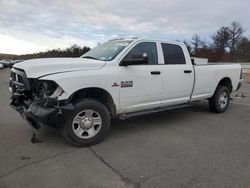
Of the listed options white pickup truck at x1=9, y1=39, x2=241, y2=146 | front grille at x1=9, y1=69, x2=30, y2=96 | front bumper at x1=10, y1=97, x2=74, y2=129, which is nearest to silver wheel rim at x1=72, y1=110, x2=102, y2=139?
white pickup truck at x1=9, y1=39, x2=241, y2=146

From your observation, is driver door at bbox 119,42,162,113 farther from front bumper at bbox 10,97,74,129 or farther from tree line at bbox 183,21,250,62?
tree line at bbox 183,21,250,62

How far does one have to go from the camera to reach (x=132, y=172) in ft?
11.8

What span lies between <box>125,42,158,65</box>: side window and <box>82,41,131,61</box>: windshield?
240mm

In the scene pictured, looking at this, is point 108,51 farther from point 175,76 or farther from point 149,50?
point 175,76

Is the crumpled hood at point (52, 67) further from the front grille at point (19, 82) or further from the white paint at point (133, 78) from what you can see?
the front grille at point (19, 82)

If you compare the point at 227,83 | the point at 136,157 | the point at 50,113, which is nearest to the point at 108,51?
the point at 50,113

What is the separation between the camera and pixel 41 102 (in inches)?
171

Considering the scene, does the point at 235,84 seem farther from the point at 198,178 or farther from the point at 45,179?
the point at 45,179

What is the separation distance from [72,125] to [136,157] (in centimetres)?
121

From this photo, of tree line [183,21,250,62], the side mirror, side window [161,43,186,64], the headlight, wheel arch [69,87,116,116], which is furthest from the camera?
tree line [183,21,250,62]

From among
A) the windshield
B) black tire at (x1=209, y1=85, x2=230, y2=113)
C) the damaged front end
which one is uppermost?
the windshield

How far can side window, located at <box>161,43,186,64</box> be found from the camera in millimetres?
5859

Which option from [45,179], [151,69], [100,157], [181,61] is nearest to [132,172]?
[100,157]

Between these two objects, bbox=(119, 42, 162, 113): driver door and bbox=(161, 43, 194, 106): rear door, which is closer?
bbox=(119, 42, 162, 113): driver door
